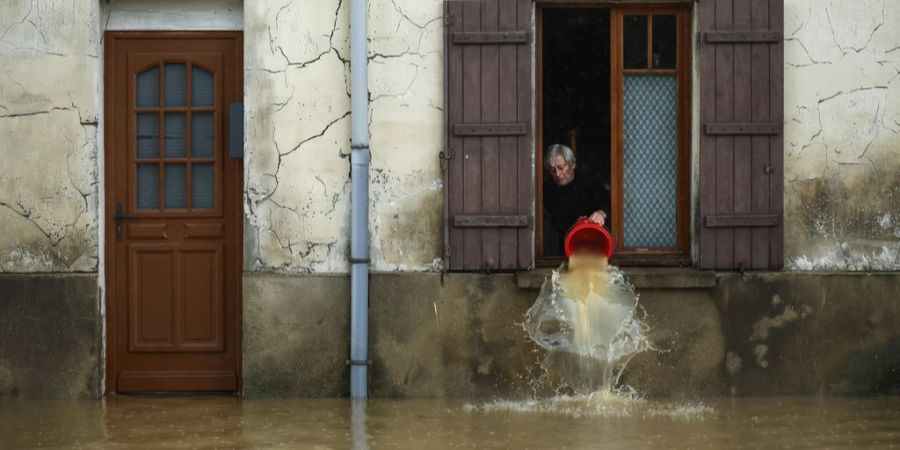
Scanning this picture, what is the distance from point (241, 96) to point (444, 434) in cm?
288

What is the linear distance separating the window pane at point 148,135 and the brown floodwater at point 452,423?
1.57m

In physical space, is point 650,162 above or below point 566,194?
above

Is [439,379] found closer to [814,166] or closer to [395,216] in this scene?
[395,216]

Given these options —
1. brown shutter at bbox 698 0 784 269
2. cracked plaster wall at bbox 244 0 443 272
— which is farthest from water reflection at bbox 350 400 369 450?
brown shutter at bbox 698 0 784 269

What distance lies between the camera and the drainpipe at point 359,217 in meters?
10.4

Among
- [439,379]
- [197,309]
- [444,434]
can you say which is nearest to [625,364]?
[439,379]

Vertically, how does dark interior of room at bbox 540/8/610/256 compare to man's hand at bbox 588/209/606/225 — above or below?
above

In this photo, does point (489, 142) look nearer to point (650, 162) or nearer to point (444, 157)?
point (444, 157)

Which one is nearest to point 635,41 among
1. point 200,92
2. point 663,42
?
point 663,42

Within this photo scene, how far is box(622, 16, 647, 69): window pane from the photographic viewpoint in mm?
10719

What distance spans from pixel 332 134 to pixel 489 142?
0.98 m

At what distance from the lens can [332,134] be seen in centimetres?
1055

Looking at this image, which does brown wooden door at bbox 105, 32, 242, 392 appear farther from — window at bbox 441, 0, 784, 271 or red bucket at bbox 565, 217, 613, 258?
red bucket at bbox 565, 217, 613, 258

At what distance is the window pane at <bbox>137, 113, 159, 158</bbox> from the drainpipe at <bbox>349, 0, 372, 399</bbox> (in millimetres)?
1329
